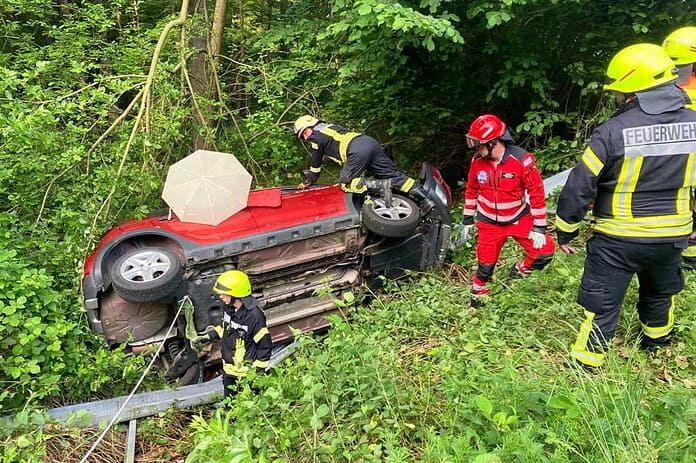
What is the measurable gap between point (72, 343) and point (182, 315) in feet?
2.48

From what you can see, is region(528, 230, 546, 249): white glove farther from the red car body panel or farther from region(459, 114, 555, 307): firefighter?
the red car body panel

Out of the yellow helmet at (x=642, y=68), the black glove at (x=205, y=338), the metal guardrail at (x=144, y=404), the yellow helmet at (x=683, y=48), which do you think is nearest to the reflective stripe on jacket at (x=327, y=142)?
the black glove at (x=205, y=338)

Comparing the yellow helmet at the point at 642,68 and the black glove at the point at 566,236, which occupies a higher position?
the yellow helmet at the point at 642,68

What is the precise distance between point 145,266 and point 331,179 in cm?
480

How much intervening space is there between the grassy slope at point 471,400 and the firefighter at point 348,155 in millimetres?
1624

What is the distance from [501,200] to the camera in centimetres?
414

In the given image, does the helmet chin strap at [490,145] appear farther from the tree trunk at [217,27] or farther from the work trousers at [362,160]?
the tree trunk at [217,27]

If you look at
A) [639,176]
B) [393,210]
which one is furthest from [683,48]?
[393,210]

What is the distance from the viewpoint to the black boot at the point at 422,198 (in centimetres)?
480

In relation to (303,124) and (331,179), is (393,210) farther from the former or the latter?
(331,179)

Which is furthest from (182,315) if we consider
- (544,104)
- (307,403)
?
(544,104)

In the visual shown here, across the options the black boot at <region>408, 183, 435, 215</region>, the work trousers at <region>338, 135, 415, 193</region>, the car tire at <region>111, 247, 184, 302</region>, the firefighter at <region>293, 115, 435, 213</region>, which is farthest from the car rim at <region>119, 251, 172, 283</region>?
the black boot at <region>408, 183, 435, 215</region>

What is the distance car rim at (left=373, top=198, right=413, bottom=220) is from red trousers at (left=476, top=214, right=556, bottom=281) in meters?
0.67

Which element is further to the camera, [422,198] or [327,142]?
[327,142]
